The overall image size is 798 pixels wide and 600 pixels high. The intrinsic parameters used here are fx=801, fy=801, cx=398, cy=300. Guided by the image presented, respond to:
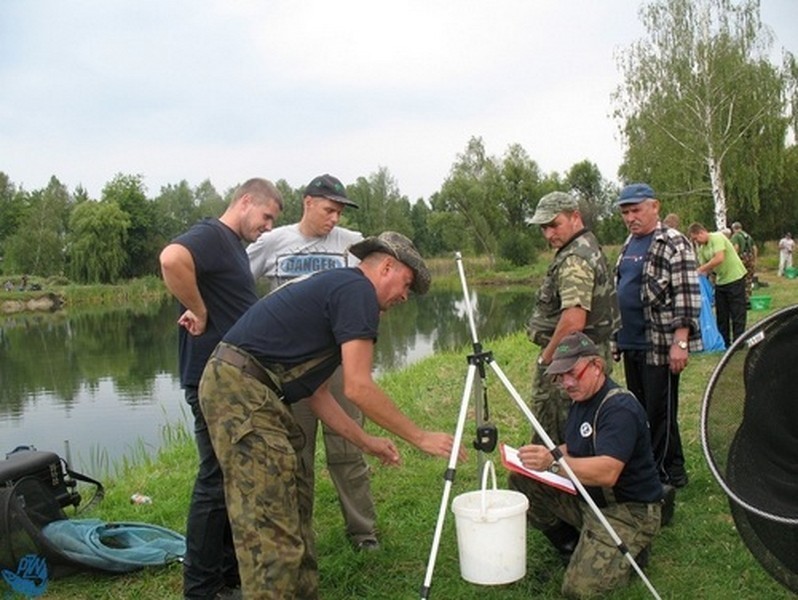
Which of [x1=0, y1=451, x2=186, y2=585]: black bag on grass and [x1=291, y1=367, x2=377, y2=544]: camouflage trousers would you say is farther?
[x1=291, y1=367, x2=377, y2=544]: camouflage trousers

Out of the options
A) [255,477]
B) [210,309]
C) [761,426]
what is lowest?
[255,477]

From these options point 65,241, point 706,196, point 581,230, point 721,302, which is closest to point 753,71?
point 706,196

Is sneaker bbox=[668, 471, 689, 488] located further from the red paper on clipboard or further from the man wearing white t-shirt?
the man wearing white t-shirt

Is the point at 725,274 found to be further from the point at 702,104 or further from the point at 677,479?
the point at 702,104

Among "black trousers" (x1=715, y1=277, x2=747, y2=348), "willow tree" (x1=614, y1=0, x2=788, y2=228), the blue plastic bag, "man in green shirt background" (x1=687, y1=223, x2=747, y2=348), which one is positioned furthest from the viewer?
"willow tree" (x1=614, y1=0, x2=788, y2=228)

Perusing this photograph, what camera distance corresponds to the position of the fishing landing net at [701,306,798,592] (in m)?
2.63

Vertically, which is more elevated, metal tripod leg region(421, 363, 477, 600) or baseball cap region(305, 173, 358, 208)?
baseball cap region(305, 173, 358, 208)

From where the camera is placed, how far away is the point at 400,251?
3102mm

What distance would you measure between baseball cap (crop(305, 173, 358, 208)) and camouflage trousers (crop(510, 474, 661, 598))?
5.91ft

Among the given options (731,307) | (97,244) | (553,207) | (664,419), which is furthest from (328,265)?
(97,244)

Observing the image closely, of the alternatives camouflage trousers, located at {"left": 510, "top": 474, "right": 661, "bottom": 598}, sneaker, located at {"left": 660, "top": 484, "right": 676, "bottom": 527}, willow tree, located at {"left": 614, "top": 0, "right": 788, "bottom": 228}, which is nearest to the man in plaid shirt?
sneaker, located at {"left": 660, "top": 484, "right": 676, "bottom": 527}

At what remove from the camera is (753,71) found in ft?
88.0

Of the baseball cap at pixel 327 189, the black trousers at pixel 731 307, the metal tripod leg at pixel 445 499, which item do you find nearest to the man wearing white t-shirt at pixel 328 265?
the baseball cap at pixel 327 189

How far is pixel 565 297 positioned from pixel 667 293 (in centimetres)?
91
